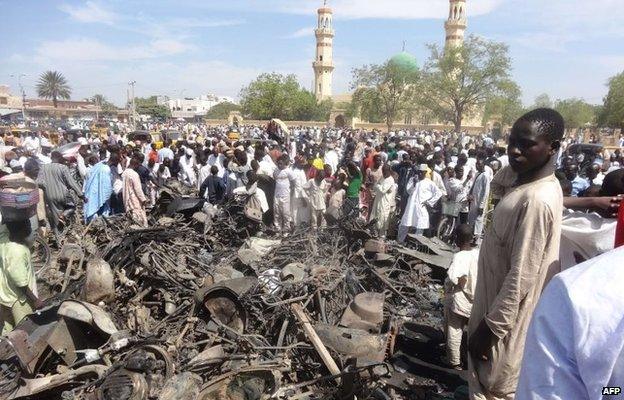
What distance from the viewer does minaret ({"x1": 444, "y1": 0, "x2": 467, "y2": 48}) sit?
62781mm

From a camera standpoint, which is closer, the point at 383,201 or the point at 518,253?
the point at 518,253

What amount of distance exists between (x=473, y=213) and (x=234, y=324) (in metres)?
5.74

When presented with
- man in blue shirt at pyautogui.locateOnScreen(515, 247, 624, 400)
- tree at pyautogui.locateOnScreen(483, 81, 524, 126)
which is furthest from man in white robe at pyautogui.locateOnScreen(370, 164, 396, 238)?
tree at pyautogui.locateOnScreen(483, 81, 524, 126)

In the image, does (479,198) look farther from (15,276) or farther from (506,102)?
(506,102)

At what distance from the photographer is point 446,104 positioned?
138 ft

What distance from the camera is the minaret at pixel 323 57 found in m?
78.8

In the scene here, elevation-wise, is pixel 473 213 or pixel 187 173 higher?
pixel 187 173

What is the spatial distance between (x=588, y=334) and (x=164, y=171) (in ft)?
40.5

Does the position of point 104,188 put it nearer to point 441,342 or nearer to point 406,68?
point 441,342

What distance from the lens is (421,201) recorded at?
876cm

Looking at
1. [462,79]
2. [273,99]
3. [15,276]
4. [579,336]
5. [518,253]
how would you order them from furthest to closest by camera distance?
[273,99] → [462,79] → [15,276] → [518,253] → [579,336]

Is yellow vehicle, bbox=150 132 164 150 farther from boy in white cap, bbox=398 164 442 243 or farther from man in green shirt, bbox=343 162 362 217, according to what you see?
boy in white cap, bbox=398 164 442 243

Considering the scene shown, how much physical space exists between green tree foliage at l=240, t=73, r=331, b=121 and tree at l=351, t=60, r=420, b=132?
14.4m
